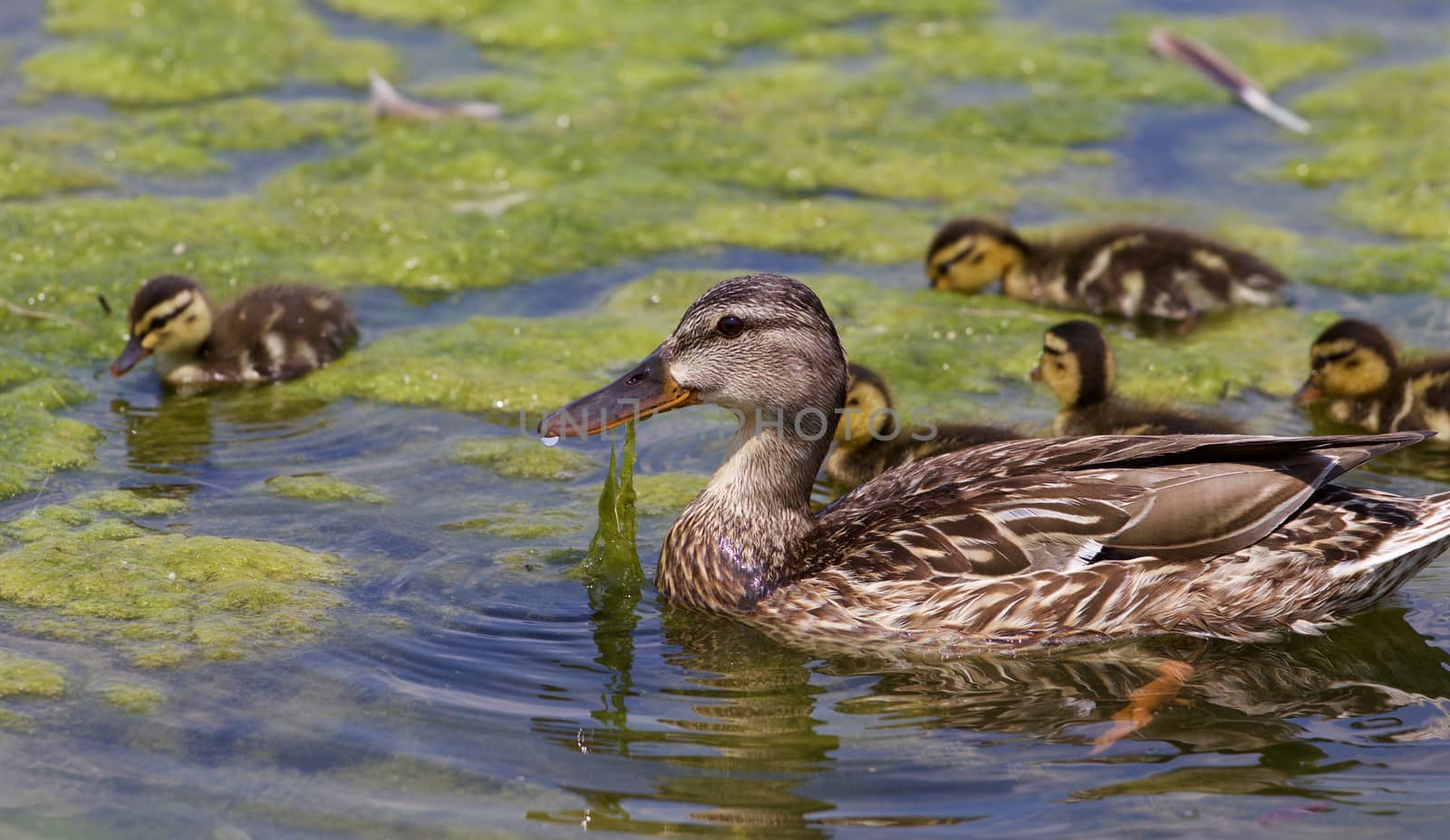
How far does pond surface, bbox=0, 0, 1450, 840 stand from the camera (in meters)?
4.00

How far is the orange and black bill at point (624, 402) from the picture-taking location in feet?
16.3

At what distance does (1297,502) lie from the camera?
15.6ft

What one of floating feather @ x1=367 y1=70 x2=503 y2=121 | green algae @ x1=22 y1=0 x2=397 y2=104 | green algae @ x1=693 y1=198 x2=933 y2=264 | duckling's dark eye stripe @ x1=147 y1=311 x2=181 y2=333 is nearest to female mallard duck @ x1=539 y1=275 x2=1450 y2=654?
duckling's dark eye stripe @ x1=147 y1=311 x2=181 y2=333

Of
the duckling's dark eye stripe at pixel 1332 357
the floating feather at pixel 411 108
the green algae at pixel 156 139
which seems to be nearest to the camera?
the duckling's dark eye stripe at pixel 1332 357

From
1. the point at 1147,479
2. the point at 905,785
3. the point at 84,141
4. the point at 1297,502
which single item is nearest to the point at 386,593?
the point at 905,785

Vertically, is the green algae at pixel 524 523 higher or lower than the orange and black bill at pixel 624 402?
lower

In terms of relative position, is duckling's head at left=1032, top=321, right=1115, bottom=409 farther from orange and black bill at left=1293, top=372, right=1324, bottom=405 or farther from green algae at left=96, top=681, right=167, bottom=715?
green algae at left=96, top=681, right=167, bottom=715

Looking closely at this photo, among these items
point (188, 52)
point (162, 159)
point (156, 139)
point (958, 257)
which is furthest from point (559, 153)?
point (188, 52)

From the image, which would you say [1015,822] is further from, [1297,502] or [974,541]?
[1297,502]

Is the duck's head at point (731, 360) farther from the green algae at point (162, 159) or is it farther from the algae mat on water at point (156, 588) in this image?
the green algae at point (162, 159)

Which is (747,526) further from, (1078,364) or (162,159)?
(162,159)

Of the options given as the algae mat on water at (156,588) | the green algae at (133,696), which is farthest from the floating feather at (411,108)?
the green algae at (133,696)

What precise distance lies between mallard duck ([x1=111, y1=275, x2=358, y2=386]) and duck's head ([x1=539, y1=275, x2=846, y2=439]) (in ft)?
8.12

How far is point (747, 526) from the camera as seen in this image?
5.07 m
